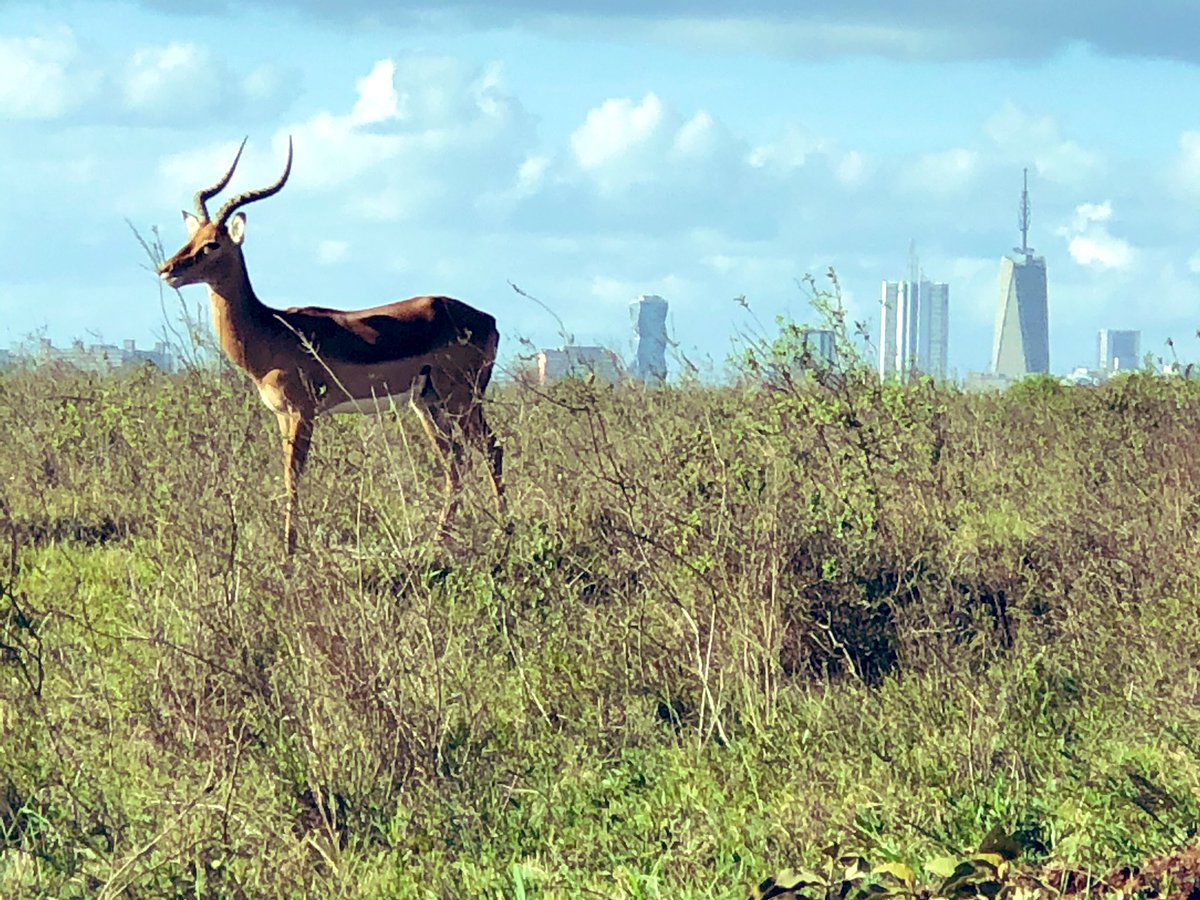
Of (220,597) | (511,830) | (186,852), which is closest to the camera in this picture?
(186,852)

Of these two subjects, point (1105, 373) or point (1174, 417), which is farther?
point (1105, 373)

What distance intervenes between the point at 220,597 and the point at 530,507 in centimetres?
310

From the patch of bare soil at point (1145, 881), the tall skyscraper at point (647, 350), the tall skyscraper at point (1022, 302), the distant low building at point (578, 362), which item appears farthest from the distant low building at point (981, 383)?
the tall skyscraper at point (1022, 302)

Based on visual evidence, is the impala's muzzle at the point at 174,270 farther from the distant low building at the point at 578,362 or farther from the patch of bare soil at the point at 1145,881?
the patch of bare soil at the point at 1145,881

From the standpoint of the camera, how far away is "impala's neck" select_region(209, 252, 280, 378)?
359 inches

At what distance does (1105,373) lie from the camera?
50.5ft

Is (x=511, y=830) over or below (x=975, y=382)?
below

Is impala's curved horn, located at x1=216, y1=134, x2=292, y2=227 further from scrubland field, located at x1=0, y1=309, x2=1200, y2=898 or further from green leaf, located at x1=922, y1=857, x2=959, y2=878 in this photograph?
green leaf, located at x1=922, y1=857, x2=959, y2=878

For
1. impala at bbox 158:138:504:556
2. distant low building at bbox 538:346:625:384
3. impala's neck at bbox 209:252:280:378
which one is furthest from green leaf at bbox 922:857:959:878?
impala's neck at bbox 209:252:280:378

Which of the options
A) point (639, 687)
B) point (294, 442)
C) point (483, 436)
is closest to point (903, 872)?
point (639, 687)

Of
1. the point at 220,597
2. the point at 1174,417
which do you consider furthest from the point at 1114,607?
the point at 1174,417

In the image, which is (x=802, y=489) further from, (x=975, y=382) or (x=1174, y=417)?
(x=975, y=382)

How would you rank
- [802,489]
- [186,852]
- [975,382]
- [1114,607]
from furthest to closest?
[975,382]
[802,489]
[1114,607]
[186,852]

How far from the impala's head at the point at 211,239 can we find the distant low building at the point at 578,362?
6.17 ft
